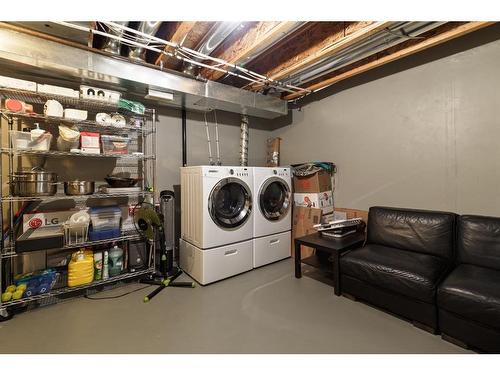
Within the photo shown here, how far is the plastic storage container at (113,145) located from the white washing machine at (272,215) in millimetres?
1558

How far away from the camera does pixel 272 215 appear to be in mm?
3018

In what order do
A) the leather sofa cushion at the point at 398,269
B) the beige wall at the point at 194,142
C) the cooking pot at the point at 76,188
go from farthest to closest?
the beige wall at the point at 194,142, the cooking pot at the point at 76,188, the leather sofa cushion at the point at 398,269

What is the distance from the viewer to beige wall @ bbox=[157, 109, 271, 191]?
3.14 meters

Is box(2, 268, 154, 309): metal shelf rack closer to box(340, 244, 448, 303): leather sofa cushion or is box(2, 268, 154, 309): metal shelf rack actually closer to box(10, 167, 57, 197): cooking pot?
box(10, 167, 57, 197): cooking pot

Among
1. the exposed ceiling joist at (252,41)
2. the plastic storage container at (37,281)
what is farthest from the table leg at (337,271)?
the plastic storage container at (37,281)

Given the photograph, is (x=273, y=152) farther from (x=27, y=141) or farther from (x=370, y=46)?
(x=27, y=141)

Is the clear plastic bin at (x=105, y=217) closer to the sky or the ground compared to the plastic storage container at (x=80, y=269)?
closer to the sky

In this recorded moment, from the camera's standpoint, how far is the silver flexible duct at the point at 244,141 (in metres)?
3.55

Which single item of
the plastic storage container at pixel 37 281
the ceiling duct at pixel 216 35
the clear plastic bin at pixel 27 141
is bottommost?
the plastic storage container at pixel 37 281

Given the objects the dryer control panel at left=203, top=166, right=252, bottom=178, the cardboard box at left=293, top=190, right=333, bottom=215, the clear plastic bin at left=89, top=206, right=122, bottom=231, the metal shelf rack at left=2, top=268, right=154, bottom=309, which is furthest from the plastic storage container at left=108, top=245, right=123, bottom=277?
the cardboard box at left=293, top=190, right=333, bottom=215

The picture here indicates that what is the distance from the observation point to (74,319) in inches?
72.9

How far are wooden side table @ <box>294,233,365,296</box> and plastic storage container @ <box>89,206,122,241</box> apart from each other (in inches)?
80.7

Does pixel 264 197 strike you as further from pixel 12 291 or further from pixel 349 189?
pixel 12 291

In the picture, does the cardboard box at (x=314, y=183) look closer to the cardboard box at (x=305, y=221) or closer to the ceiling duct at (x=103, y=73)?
the cardboard box at (x=305, y=221)
